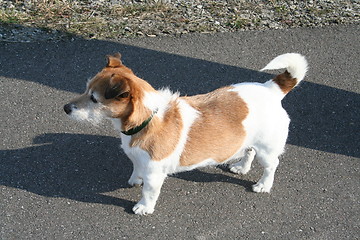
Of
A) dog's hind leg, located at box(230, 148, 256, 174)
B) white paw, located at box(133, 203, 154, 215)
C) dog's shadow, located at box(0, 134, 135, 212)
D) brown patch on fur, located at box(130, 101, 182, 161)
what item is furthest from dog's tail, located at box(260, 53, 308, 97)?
dog's shadow, located at box(0, 134, 135, 212)

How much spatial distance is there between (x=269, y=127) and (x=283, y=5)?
3523 mm

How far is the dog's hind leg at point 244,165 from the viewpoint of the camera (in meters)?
4.10

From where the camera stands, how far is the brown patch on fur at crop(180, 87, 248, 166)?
349 cm

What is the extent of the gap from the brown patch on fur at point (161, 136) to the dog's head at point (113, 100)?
5.4 inches

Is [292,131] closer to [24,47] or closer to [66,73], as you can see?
[66,73]

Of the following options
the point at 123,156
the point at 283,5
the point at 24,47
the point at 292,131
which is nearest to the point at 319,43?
the point at 283,5

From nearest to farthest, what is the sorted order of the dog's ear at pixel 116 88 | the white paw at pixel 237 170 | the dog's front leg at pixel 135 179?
the dog's ear at pixel 116 88 → the dog's front leg at pixel 135 179 → the white paw at pixel 237 170

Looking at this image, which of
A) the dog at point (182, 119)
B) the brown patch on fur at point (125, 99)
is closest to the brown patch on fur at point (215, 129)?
the dog at point (182, 119)

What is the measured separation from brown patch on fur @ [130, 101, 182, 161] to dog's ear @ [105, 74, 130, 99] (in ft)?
1.13

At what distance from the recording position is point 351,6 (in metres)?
6.65

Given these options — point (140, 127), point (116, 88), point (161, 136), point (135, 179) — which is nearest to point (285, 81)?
point (161, 136)

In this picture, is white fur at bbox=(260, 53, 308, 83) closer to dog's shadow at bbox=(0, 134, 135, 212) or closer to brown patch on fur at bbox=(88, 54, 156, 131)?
brown patch on fur at bbox=(88, 54, 156, 131)

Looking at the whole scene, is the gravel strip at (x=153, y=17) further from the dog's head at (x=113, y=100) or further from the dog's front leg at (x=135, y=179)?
the dog's head at (x=113, y=100)

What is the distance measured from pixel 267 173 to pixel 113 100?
5.14 feet
